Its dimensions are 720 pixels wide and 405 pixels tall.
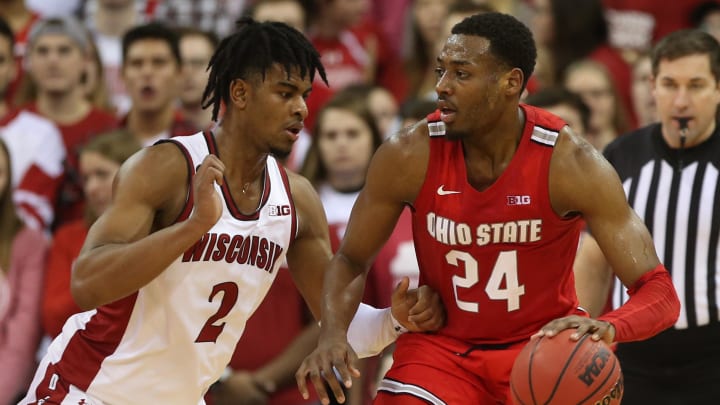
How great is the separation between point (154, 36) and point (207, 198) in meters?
3.71

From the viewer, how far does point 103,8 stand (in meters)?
9.06

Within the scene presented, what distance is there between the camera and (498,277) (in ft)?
15.9

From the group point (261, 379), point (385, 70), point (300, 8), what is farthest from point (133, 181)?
point (385, 70)

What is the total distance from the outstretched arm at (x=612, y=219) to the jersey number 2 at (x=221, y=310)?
1.31 metres

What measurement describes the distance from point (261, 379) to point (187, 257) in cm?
214

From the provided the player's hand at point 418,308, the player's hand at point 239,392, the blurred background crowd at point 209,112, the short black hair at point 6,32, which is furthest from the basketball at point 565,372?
the short black hair at point 6,32

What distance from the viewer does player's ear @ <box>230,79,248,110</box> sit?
4.93 meters

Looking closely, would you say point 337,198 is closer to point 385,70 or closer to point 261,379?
point 261,379

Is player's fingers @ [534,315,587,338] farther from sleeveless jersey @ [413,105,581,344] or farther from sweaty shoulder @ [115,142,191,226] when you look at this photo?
sweaty shoulder @ [115,142,191,226]

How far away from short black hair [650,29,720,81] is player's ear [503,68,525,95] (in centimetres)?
148

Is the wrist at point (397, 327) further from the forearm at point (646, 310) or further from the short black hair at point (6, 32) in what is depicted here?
the short black hair at point (6, 32)

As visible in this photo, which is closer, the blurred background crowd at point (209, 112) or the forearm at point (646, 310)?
the forearm at point (646, 310)

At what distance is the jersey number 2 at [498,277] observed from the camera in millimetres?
4828

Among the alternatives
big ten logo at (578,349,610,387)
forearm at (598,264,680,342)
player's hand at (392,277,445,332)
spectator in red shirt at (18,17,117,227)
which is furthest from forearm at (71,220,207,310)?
spectator in red shirt at (18,17,117,227)
